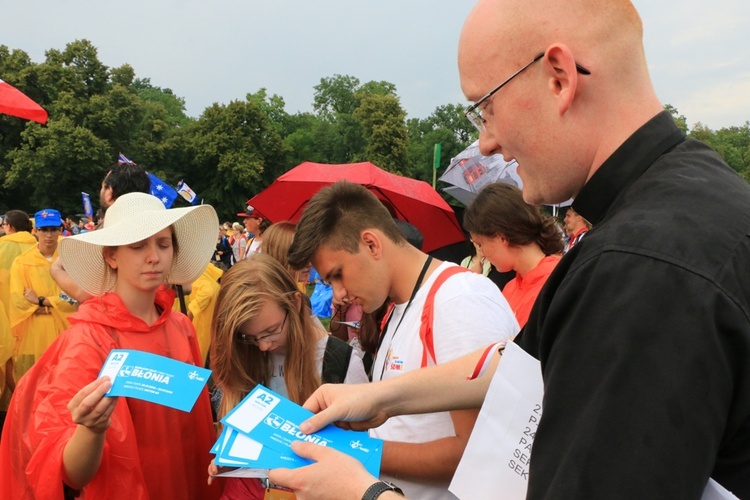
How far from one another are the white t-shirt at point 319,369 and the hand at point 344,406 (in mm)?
1342

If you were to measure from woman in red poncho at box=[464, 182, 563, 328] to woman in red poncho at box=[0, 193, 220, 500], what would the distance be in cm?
193

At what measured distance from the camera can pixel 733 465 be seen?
884 mm

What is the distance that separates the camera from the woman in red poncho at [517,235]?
4.04 metres

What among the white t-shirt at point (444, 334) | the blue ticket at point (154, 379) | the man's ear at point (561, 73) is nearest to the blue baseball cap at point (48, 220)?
the blue ticket at point (154, 379)

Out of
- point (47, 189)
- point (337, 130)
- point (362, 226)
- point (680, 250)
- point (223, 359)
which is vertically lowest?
point (47, 189)

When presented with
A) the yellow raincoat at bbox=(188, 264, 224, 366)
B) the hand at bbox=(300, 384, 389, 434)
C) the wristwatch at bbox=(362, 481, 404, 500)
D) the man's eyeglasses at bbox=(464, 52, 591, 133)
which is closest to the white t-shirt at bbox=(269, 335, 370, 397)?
the hand at bbox=(300, 384, 389, 434)

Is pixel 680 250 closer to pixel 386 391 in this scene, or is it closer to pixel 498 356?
pixel 498 356

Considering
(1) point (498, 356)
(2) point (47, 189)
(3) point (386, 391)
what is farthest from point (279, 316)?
(2) point (47, 189)

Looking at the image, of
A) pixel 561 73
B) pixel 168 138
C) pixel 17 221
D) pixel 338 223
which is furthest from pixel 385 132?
pixel 561 73

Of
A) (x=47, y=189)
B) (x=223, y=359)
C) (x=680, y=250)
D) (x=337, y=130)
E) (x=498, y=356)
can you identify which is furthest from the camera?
(x=337, y=130)

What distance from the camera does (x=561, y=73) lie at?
1125mm

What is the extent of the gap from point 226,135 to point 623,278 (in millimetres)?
53405

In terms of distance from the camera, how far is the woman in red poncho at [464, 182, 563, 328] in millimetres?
4039

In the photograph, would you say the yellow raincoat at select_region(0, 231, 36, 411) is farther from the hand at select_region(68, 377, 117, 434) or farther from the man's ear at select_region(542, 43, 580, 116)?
the man's ear at select_region(542, 43, 580, 116)
